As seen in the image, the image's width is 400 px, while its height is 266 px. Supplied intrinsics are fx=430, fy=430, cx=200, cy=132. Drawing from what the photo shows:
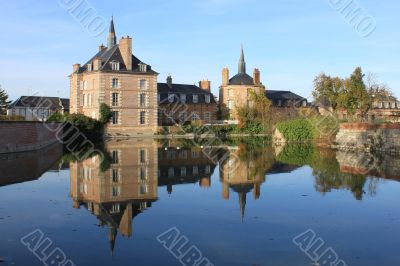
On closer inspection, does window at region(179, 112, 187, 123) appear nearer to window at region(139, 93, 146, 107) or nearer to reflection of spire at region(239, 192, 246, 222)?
window at region(139, 93, 146, 107)

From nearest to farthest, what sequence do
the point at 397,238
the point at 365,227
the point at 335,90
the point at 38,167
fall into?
the point at 397,238 < the point at 365,227 < the point at 38,167 < the point at 335,90

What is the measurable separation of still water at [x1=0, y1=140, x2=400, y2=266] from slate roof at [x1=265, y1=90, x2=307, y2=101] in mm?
49541

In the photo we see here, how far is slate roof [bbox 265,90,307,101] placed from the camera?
65650 millimetres

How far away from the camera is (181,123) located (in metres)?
53.1

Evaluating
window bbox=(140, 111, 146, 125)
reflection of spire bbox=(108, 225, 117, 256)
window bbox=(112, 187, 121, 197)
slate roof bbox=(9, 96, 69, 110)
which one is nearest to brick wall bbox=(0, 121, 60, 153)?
window bbox=(112, 187, 121, 197)

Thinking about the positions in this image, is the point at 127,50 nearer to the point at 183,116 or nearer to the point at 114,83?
the point at 114,83

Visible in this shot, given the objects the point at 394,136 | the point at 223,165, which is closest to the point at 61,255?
the point at 223,165

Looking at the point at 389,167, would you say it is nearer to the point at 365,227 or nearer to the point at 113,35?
the point at 365,227

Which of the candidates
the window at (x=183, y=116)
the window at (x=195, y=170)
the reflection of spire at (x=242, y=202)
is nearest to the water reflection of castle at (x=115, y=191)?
the window at (x=195, y=170)

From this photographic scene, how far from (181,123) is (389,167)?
37185 mm

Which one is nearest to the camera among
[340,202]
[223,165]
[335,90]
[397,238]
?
[397,238]

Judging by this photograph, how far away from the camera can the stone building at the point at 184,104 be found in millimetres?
54466

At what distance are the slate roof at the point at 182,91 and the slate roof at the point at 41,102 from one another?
20916mm

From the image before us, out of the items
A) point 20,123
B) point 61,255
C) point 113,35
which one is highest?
point 113,35
